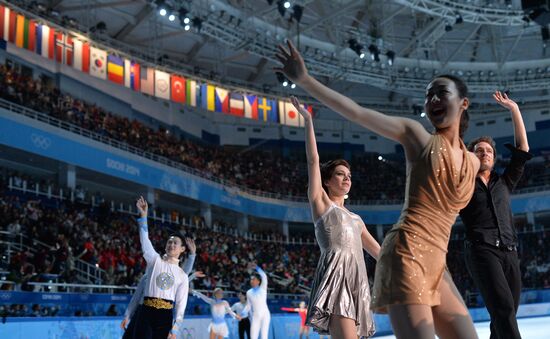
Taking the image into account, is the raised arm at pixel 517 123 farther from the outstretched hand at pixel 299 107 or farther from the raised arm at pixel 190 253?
the raised arm at pixel 190 253

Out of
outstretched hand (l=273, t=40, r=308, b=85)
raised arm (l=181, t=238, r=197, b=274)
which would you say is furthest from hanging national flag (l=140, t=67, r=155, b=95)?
outstretched hand (l=273, t=40, r=308, b=85)

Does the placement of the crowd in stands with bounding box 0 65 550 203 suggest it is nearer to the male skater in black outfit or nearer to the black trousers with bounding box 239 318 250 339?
the black trousers with bounding box 239 318 250 339

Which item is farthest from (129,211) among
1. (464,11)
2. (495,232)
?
(495,232)

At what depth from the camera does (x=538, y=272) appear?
3431cm

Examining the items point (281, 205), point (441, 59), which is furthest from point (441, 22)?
point (281, 205)

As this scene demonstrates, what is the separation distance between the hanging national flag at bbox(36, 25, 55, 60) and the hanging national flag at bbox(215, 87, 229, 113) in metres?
8.18

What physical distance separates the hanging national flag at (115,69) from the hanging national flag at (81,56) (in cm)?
103

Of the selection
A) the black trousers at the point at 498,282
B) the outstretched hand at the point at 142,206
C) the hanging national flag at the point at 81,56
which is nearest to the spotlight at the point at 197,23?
the hanging national flag at the point at 81,56

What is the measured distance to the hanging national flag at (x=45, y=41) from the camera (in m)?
21.4

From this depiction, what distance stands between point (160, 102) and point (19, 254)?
20832 mm

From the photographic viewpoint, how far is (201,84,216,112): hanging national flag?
2783cm

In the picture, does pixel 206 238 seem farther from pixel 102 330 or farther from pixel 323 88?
pixel 323 88

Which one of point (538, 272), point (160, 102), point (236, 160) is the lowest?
point (538, 272)

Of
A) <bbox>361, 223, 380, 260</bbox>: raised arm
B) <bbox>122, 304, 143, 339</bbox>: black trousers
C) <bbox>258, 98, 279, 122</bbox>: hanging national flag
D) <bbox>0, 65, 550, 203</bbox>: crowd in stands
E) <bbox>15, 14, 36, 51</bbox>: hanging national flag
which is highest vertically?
<bbox>15, 14, 36, 51</bbox>: hanging national flag
